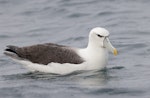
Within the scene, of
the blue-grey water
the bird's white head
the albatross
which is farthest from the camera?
the bird's white head

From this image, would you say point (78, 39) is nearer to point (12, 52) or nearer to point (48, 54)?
point (12, 52)

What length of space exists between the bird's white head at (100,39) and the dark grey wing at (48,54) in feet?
1.82

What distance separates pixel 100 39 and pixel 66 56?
0.87 meters

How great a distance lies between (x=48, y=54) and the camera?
1362cm

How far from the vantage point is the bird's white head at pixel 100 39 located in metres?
13.6

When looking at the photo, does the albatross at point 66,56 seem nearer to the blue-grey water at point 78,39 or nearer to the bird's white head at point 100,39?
the bird's white head at point 100,39

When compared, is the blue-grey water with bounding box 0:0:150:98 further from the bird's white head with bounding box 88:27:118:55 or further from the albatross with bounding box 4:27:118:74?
the bird's white head with bounding box 88:27:118:55

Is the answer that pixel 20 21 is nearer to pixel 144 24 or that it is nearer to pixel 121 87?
pixel 144 24

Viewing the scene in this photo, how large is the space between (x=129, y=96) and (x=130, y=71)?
1940 millimetres

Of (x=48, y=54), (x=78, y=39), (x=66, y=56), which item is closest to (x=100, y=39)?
(x=66, y=56)

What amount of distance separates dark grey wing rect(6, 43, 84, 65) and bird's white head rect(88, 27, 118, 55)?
554 millimetres

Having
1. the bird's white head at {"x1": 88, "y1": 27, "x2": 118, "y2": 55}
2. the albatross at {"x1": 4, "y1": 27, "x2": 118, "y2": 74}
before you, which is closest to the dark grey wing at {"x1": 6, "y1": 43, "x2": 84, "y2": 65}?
the albatross at {"x1": 4, "y1": 27, "x2": 118, "y2": 74}

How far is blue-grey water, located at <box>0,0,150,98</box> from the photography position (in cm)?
1212

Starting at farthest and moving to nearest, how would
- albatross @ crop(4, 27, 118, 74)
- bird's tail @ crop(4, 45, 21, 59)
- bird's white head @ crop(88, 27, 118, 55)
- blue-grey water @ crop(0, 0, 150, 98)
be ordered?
bird's tail @ crop(4, 45, 21, 59), bird's white head @ crop(88, 27, 118, 55), albatross @ crop(4, 27, 118, 74), blue-grey water @ crop(0, 0, 150, 98)
